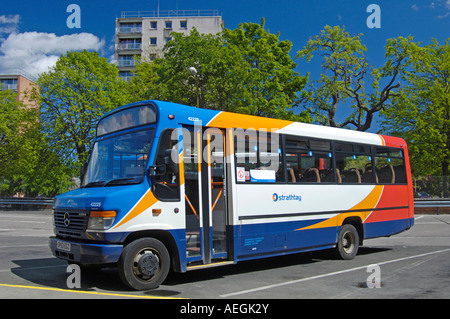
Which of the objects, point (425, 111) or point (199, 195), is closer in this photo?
point (199, 195)

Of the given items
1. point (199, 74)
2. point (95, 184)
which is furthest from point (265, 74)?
point (95, 184)

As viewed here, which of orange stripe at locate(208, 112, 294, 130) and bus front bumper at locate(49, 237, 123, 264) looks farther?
orange stripe at locate(208, 112, 294, 130)

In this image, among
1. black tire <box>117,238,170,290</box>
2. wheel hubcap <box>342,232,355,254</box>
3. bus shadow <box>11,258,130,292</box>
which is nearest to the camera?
black tire <box>117,238,170,290</box>

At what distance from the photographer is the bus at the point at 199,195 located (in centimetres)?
672

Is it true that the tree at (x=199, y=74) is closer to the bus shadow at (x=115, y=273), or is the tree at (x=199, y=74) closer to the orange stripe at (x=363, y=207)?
the orange stripe at (x=363, y=207)

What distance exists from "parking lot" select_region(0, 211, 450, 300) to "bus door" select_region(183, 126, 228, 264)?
2.13 feet

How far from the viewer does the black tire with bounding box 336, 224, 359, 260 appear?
10.6 meters

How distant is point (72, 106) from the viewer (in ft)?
107

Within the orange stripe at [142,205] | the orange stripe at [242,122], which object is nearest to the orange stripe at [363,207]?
the orange stripe at [242,122]

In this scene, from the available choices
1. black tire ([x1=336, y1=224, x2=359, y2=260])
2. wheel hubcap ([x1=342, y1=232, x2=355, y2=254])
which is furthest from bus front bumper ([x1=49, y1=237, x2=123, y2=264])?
wheel hubcap ([x1=342, y1=232, x2=355, y2=254])

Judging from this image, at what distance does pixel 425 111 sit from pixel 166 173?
35764mm

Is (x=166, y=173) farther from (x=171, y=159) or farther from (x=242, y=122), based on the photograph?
(x=242, y=122)

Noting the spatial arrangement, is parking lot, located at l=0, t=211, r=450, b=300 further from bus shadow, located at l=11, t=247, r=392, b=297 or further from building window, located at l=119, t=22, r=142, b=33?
building window, located at l=119, t=22, r=142, b=33
